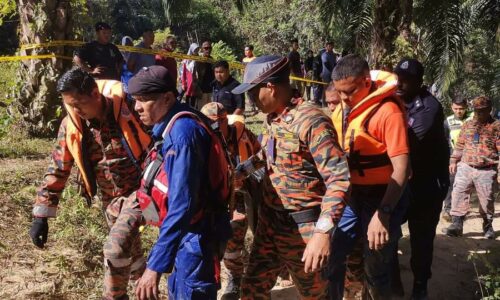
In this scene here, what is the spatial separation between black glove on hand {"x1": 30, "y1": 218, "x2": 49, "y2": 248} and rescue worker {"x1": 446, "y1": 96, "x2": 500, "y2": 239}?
4.44 meters

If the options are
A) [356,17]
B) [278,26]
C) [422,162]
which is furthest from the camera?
[278,26]

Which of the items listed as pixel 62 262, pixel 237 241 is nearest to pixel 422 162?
pixel 237 241

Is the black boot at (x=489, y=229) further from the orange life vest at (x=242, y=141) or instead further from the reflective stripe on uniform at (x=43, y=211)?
the reflective stripe on uniform at (x=43, y=211)

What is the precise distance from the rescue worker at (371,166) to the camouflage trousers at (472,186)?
2.70 metres

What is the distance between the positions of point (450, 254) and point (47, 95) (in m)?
5.96

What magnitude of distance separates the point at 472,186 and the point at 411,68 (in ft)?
9.26

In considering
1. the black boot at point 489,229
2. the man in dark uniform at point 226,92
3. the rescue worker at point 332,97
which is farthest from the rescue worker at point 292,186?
the black boot at point 489,229

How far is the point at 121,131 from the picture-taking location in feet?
10.9

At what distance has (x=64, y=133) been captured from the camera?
331 centimetres

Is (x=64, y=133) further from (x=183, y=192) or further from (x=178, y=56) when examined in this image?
(x=178, y=56)

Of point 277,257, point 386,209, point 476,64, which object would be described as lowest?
point 476,64

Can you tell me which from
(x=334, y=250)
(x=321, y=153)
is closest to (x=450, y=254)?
(x=334, y=250)

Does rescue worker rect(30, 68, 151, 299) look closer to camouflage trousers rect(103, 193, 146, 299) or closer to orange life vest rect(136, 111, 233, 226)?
camouflage trousers rect(103, 193, 146, 299)

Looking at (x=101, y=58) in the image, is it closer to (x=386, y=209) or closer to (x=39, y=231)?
(x=39, y=231)
